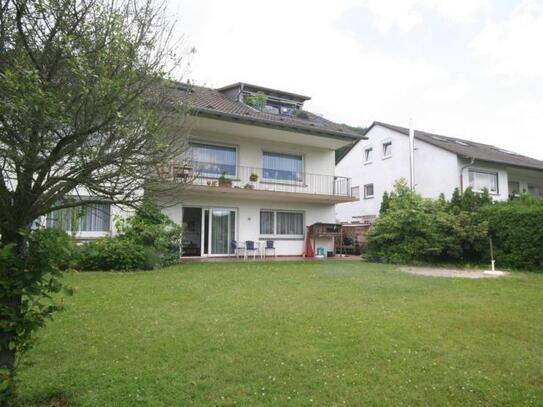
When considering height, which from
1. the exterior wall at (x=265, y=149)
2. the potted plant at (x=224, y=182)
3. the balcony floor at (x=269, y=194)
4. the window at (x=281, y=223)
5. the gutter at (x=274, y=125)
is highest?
the gutter at (x=274, y=125)

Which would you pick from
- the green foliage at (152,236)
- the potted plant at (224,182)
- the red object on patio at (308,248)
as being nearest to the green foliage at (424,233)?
the red object on patio at (308,248)

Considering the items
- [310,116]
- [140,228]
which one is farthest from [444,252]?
[140,228]

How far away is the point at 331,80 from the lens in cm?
1955

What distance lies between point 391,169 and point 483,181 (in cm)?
551

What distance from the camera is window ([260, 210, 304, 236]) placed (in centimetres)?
1714

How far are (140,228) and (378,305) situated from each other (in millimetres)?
8553

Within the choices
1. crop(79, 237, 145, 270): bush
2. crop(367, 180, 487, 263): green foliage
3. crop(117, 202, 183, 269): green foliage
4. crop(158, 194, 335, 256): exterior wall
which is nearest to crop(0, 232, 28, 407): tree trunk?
crop(79, 237, 145, 270): bush

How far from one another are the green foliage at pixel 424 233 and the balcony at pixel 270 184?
2944 millimetres

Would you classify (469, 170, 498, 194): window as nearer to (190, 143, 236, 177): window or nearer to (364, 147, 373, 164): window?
(364, 147, 373, 164): window

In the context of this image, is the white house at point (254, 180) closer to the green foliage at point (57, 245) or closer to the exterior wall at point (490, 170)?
the exterior wall at point (490, 170)

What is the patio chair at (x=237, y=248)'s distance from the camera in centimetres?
1587

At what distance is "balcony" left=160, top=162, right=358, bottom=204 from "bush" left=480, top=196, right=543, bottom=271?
6319mm

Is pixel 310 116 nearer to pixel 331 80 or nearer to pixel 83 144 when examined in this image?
pixel 331 80

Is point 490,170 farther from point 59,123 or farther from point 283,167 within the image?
point 59,123
